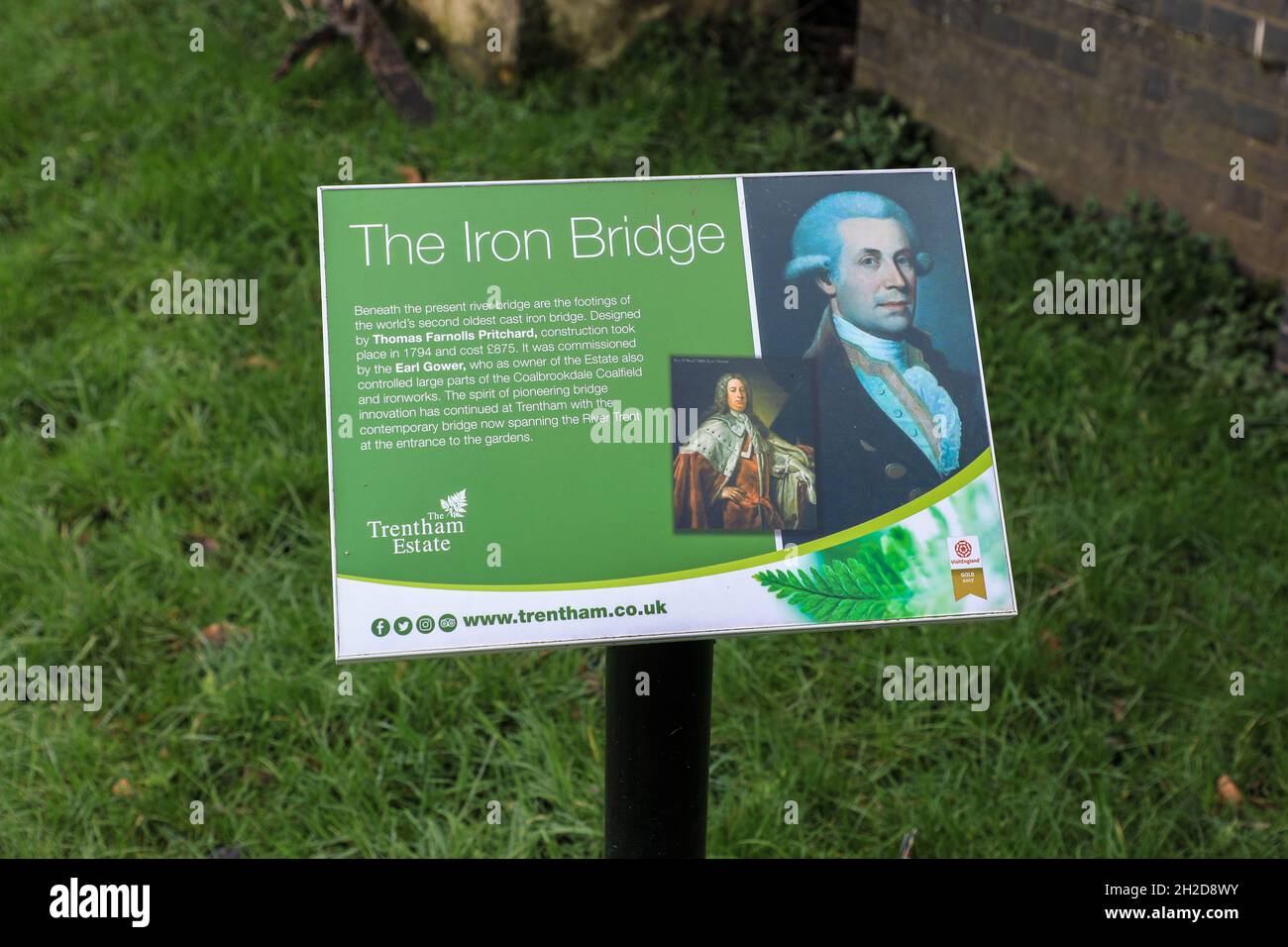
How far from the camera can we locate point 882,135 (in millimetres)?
5078

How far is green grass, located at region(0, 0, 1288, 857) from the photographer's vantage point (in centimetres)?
294

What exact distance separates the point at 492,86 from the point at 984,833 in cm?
344

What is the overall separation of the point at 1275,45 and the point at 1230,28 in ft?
0.54

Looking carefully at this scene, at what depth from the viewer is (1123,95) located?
4.42 meters

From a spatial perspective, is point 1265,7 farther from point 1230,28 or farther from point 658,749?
point 658,749

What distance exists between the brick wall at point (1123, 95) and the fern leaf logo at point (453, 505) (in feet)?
10.1

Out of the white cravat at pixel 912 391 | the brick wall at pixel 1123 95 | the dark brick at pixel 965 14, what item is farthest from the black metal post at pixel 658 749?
the dark brick at pixel 965 14

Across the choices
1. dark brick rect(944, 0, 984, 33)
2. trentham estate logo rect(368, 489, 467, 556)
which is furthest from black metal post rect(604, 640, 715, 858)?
dark brick rect(944, 0, 984, 33)

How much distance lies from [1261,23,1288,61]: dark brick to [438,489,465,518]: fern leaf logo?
3182 mm

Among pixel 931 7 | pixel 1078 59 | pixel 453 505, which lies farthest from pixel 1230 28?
pixel 453 505

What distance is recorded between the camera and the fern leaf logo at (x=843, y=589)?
1.91 m

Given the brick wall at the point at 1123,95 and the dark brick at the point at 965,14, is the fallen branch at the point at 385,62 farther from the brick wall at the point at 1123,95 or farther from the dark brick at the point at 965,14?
the dark brick at the point at 965,14
